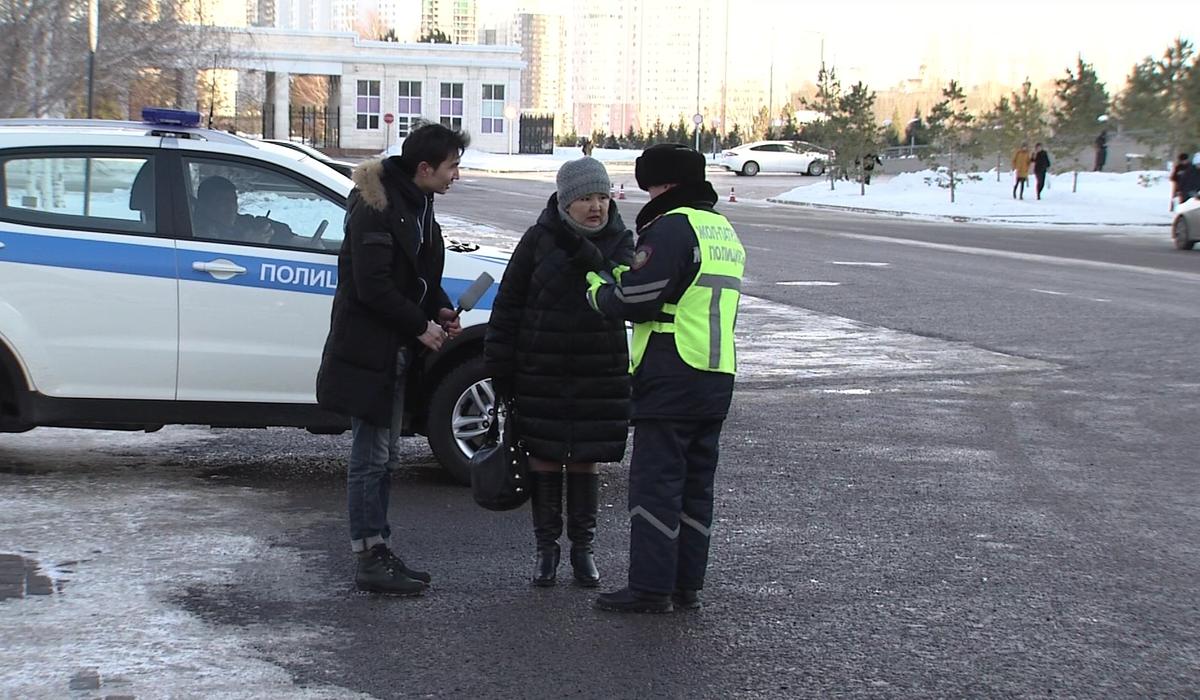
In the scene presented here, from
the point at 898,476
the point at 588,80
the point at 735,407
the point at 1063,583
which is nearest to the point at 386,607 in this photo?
the point at 1063,583

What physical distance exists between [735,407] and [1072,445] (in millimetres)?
2337

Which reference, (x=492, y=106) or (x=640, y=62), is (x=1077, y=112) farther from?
(x=640, y=62)

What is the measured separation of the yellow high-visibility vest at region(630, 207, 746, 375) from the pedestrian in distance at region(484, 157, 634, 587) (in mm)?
311

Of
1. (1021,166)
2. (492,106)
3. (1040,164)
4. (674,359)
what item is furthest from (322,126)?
(674,359)

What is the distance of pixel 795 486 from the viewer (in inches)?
304

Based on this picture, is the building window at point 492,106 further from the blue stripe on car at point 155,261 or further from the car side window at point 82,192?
the blue stripe on car at point 155,261

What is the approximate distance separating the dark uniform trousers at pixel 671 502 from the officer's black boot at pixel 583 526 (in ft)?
1.10

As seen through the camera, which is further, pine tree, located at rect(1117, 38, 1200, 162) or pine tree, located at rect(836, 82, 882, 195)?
pine tree, located at rect(836, 82, 882, 195)

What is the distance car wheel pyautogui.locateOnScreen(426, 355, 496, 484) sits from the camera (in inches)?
291

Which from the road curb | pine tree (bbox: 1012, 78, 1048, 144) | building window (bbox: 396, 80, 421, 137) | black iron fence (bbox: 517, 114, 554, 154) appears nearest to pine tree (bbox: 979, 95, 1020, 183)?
pine tree (bbox: 1012, 78, 1048, 144)

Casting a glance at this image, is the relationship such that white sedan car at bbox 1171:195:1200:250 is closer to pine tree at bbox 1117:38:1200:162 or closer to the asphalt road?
pine tree at bbox 1117:38:1200:162

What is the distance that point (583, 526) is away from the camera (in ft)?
18.9

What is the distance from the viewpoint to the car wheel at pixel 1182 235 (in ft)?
90.4

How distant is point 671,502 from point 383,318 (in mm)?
1294
